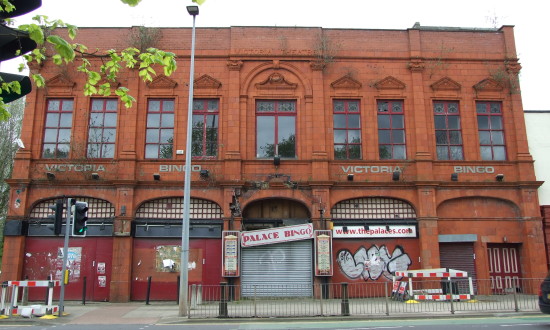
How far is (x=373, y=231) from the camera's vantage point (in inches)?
857

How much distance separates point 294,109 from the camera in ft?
75.3

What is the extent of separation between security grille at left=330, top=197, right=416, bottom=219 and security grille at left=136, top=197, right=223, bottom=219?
18.3ft

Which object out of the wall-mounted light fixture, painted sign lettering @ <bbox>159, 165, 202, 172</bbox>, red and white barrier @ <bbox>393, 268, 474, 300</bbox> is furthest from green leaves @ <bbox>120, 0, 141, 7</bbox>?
the wall-mounted light fixture

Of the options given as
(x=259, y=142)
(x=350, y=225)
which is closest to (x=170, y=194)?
(x=259, y=142)

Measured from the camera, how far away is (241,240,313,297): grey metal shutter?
20.9 m

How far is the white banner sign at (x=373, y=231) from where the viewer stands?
71.1 ft

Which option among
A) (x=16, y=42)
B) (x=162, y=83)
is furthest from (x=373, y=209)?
(x=16, y=42)

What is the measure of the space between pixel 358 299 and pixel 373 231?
11.3 ft

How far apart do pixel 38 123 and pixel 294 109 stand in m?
11.9

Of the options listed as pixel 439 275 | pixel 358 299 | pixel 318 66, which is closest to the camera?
pixel 439 275

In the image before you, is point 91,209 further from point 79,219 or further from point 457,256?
point 457,256

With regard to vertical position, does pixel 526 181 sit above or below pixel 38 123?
below

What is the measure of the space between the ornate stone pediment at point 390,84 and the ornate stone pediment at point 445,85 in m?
1.53

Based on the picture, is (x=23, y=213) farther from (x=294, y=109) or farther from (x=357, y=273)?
(x=357, y=273)
